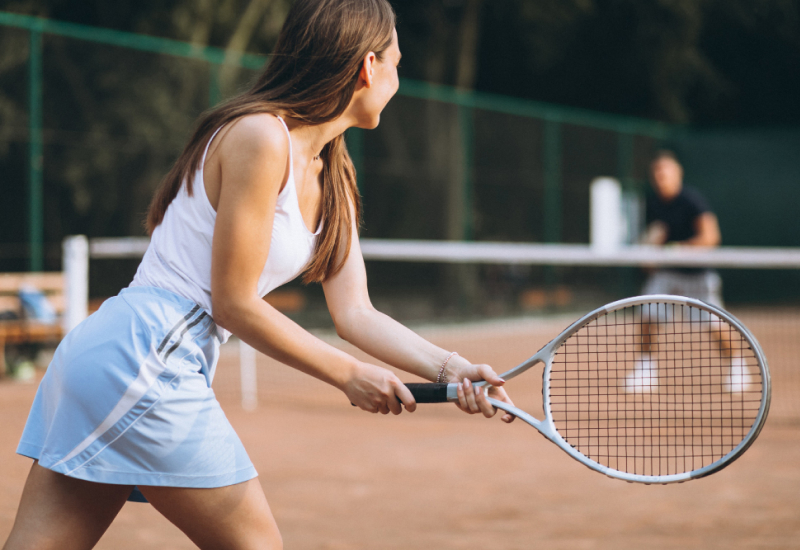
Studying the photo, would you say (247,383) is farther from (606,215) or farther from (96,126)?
(606,215)

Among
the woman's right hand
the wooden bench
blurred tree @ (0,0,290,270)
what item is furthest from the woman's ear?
blurred tree @ (0,0,290,270)

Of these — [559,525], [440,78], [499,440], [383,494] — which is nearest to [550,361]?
[559,525]

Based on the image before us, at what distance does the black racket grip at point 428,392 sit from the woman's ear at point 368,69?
61 cm

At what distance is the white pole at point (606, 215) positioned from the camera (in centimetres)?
1491

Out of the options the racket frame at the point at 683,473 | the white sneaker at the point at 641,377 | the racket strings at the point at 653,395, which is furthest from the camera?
the white sneaker at the point at 641,377

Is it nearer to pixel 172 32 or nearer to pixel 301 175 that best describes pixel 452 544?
pixel 301 175

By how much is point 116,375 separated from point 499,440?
13.4ft

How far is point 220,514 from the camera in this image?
1.80m

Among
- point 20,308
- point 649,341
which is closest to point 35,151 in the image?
point 20,308

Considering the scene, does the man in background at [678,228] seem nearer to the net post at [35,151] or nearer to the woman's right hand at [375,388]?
the net post at [35,151]

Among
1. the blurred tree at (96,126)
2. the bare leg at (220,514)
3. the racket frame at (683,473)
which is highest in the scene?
the blurred tree at (96,126)

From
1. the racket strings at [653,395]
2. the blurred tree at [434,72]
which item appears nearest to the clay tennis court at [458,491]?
the racket strings at [653,395]

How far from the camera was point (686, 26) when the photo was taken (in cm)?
1667

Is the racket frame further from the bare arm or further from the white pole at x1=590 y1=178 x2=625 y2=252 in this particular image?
the white pole at x1=590 y1=178 x2=625 y2=252
